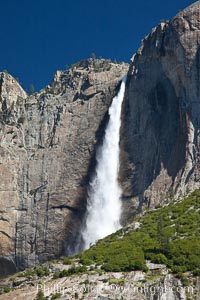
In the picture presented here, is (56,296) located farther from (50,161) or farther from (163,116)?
(50,161)

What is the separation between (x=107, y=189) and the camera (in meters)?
78.8

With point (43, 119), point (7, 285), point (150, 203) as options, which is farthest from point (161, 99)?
point (7, 285)

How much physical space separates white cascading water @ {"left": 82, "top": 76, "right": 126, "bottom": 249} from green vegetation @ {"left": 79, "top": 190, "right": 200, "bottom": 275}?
1181cm

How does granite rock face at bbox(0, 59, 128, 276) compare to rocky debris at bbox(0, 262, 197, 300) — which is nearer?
rocky debris at bbox(0, 262, 197, 300)

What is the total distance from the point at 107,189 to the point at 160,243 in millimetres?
24373

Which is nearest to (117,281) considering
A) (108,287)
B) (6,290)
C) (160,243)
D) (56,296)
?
(108,287)

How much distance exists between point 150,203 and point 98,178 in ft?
35.0

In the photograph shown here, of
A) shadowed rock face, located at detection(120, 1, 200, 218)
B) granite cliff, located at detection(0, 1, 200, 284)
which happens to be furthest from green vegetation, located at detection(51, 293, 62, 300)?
shadowed rock face, located at detection(120, 1, 200, 218)

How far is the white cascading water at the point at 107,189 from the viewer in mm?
76812

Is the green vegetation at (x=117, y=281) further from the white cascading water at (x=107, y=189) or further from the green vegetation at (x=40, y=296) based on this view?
the white cascading water at (x=107, y=189)

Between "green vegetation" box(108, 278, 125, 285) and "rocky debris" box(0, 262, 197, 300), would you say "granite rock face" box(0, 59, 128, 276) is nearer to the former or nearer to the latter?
"rocky debris" box(0, 262, 197, 300)

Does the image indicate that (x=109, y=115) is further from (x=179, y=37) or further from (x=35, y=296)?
(x=35, y=296)

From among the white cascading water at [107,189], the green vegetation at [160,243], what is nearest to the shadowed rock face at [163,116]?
the white cascading water at [107,189]

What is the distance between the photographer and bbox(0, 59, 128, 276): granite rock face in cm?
7988
